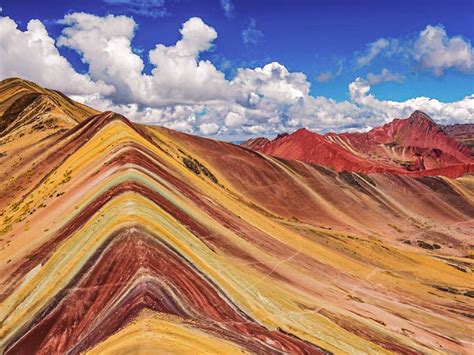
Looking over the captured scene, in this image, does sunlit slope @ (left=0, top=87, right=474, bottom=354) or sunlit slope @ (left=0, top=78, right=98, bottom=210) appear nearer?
sunlit slope @ (left=0, top=87, right=474, bottom=354)

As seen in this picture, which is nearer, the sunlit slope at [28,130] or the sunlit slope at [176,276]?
the sunlit slope at [176,276]

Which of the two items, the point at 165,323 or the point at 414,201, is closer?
the point at 165,323

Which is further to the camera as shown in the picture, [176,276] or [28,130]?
[28,130]

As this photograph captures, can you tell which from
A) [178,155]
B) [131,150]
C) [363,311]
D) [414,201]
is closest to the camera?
[363,311]

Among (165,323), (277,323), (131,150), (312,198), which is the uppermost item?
(312,198)

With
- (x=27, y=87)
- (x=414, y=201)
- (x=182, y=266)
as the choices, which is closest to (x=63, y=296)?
(x=182, y=266)

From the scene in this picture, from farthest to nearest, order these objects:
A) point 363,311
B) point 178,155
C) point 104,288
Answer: point 178,155, point 363,311, point 104,288

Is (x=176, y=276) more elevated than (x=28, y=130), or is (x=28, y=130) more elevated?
(x=28, y=130)

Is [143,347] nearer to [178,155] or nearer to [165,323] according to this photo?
[165,323]
